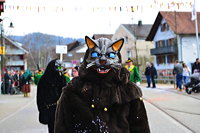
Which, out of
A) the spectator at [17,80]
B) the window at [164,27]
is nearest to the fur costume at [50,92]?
the spectator at [17,80]

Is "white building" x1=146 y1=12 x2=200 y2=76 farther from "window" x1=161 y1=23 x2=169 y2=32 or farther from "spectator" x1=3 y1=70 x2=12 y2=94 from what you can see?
"spectator" x1=3 y1=70 x2=12 y2=94

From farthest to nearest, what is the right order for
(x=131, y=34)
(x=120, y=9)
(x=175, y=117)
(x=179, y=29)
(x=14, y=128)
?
1. (x=131, y=34)
2. (x=179, y=29)
3. (x=120, y=9)
4. (x=175, y=117)
5. (x=14, y=128)

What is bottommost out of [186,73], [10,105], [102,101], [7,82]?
[10,105]

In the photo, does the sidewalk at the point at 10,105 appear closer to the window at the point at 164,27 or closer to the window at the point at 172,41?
the window at the point at 172,41

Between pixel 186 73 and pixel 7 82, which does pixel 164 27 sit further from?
pixel 7 82

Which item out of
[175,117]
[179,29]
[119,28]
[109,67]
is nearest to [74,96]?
[109,67]

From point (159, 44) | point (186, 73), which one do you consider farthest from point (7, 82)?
point (159, 44)

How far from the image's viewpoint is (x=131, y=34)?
5319cm

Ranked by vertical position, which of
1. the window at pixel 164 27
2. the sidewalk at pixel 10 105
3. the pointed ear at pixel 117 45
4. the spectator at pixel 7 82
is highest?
the window at pixel 164 27

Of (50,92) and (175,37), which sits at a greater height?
(175,37)

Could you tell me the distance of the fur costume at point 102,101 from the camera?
2.57 metres

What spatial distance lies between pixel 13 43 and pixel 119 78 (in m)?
55.7

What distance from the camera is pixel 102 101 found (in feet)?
8.40

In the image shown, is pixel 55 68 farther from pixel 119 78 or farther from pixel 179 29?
pixel 179 29
